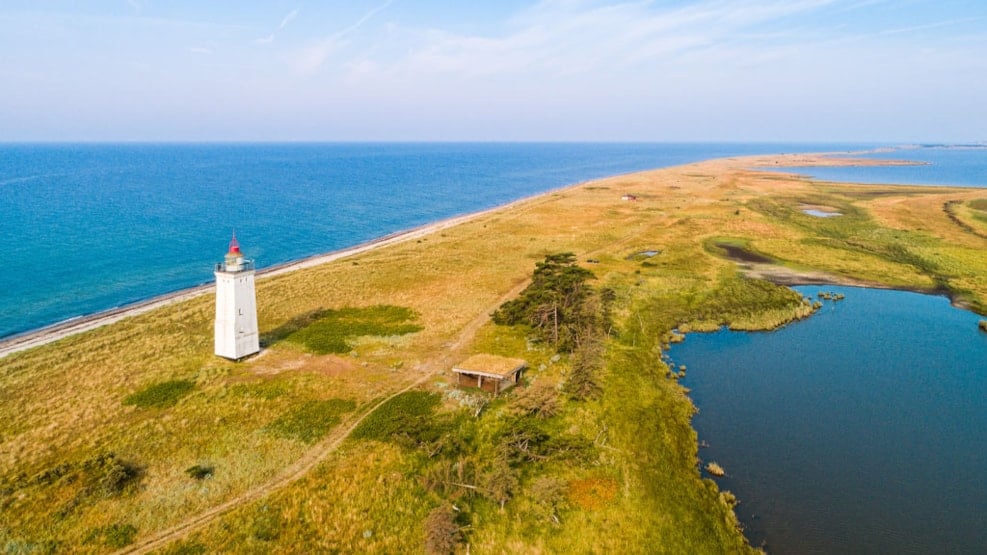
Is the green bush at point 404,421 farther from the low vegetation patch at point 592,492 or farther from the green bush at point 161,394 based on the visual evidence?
the green bush at point 161,394

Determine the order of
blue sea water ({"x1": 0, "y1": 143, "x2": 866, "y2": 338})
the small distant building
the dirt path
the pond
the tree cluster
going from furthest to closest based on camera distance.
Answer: blue sea water ({"x1": 0, "y1": 143, "x2": 866, "y2": 338})
the tree cluster
the small distant building
the pond
the dirt path

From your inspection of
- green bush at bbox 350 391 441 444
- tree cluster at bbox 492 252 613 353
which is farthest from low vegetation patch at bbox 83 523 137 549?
tree cluster at bbox 492 252 613 353

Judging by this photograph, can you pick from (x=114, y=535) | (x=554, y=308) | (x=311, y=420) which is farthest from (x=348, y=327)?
(x=114, y=535)

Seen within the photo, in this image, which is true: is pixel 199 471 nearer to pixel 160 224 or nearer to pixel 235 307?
pixel 235 307

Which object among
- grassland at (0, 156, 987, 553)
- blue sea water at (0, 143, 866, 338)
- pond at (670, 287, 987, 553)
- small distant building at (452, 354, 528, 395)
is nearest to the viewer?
grassland at (0, 156, 987, 553)

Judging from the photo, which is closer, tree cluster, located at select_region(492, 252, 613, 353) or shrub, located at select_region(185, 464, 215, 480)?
shrub, located at select_region(185, 464, 215, 480)

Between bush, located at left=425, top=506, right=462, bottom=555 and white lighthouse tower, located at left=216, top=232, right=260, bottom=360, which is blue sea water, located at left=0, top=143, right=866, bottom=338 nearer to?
white lighthouse tower, located at left=216, top=232, right=260, bottom=360

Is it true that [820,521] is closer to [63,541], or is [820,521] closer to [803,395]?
[803,395]

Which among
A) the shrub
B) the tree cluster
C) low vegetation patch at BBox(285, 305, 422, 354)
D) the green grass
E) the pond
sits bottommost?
the pond

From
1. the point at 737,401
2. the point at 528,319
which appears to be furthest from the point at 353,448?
the point at 737,401
